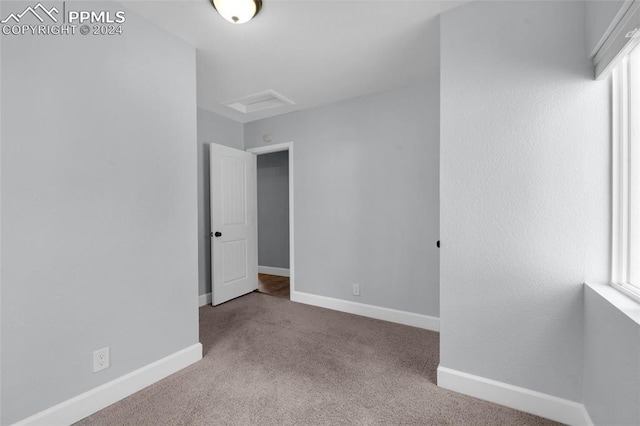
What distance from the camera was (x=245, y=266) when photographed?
400 cm

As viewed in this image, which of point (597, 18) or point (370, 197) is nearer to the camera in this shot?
point (597, 18)

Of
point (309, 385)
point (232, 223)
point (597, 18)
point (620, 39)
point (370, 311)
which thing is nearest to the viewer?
point (620, 39)

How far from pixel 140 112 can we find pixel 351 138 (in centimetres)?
211

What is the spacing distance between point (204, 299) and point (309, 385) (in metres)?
2.15

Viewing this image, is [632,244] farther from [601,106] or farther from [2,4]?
[2,4]

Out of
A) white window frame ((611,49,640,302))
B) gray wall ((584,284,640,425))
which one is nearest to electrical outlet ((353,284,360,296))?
gray wall ((584,284,640,425))

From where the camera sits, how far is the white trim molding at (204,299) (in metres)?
3.51

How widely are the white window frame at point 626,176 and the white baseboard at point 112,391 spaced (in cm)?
266

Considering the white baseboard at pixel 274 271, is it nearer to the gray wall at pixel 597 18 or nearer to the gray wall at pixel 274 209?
the gray wall at pixel 274 209

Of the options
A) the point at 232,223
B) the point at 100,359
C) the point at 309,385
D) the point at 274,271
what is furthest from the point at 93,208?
the point at 274,271

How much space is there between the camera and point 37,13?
148cm

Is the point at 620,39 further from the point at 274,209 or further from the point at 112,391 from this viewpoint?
the point at 274,209

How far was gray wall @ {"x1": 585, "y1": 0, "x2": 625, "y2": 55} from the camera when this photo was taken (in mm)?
1221

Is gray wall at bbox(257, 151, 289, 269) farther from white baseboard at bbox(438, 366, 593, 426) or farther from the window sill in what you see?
the window sill
